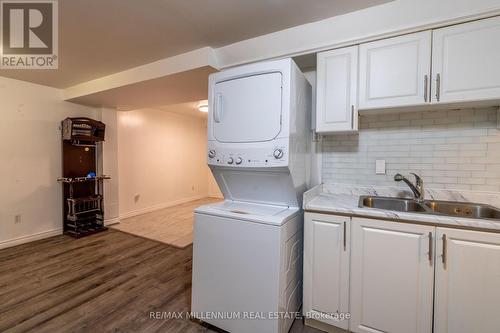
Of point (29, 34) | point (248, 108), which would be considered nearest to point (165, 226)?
point (29, 34)

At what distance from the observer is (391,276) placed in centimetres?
143

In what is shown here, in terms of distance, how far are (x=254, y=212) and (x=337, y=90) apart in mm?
1112

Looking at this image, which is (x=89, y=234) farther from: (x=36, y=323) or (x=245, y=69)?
(x=245, y=69)

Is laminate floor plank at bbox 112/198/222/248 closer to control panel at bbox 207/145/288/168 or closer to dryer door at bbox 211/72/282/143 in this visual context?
control panel at bbox 207/145/288/168

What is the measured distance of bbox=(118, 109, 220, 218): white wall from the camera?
4.55 metres

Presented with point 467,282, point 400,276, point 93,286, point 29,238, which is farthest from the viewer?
point 29,238

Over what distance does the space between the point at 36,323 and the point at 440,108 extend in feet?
11.0

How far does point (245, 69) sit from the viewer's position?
1.68 m

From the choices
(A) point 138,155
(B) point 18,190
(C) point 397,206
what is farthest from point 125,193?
(C) point 397,206

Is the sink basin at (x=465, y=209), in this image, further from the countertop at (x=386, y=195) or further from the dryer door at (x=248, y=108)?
the dryer door at (x=248, y=108)

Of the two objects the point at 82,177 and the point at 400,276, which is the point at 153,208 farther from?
the point at 400,276

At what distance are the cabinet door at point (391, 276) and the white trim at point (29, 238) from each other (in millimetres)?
4095

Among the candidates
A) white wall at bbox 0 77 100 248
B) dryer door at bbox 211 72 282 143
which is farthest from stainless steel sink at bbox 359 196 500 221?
white wall at bbox 0 77 100 248

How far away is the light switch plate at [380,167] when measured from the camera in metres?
1.97
